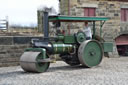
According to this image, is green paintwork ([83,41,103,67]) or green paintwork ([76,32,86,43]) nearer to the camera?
green paintwork ([83,41,103,67])

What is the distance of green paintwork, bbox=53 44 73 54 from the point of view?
1009 cm

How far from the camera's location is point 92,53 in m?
10.7

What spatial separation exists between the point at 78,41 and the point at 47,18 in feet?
5.22

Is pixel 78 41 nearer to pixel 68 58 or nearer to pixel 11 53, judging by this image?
pixel 68 58

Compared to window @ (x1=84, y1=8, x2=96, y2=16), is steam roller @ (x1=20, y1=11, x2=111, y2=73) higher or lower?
lower

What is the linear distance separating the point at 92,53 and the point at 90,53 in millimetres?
86

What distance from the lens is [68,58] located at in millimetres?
10820

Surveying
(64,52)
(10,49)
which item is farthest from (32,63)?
(10,49)

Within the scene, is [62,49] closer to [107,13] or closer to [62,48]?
[62,48]

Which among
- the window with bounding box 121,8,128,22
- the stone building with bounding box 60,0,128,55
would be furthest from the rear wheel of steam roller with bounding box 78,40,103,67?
the window with bounding box 121,8,128,22

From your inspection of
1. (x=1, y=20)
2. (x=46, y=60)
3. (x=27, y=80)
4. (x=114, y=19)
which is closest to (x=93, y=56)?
(x=46, y=60)

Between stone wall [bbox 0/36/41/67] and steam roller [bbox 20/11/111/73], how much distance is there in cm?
245

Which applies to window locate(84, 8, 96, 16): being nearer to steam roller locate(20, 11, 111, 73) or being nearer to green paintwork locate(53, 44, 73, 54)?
steam roller locate(20, 11, 111, 73)

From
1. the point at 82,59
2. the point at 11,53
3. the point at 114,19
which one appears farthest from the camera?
the point at 114,19
